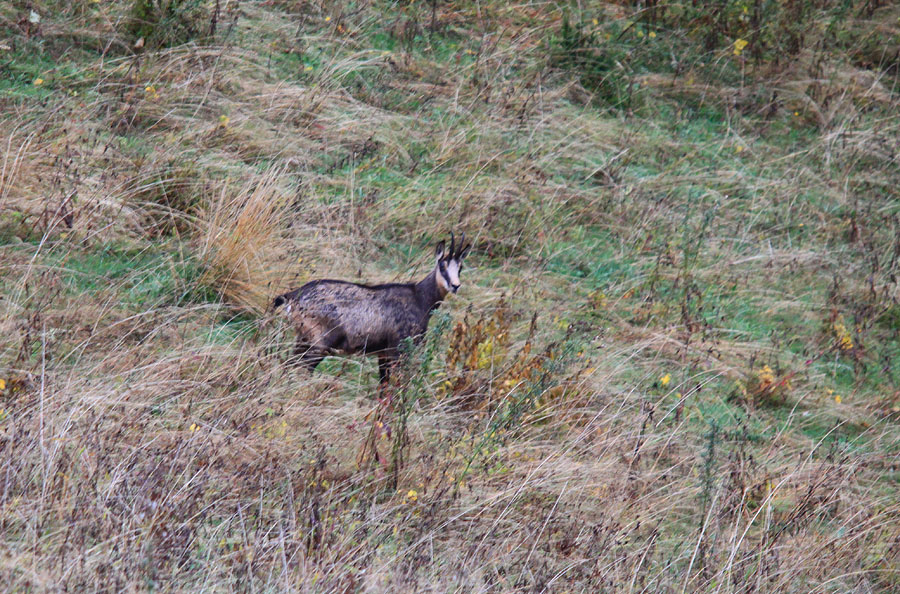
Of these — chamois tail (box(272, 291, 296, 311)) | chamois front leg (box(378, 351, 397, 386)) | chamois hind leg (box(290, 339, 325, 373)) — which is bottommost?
chamois front leg (box(378, 351, 397, 386))

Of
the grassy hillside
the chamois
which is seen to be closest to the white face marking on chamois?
the chamois

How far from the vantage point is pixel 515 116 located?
869 cm

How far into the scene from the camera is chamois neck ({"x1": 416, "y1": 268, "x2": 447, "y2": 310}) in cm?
609

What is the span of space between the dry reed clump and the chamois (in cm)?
36

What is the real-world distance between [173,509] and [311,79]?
5.62m

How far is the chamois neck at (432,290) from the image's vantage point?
6094 mm

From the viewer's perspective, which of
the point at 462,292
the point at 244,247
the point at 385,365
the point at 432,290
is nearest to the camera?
the point at 385,365

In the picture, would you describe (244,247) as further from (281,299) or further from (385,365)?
(385,365)

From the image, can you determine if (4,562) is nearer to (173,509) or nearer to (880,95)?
(173,509)

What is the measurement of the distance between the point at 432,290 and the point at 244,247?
1.20 metres

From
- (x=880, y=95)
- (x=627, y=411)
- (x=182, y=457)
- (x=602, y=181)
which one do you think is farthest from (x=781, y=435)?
(x=880, y=95)

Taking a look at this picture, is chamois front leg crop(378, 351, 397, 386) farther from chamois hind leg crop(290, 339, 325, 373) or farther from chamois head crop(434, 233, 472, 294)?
chamois head crop(434, 233, 472, 294)

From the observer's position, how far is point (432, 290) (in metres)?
6.14

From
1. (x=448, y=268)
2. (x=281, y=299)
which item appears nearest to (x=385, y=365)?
(x=281, y=299)
